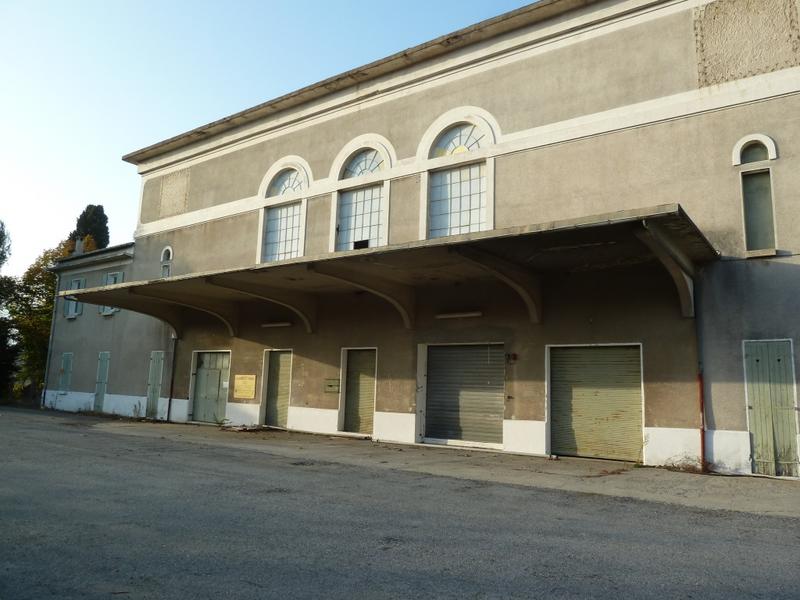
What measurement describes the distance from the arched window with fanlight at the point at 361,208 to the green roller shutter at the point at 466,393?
357 centimetres

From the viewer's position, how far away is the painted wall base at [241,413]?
17750mm

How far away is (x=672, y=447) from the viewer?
11016mm

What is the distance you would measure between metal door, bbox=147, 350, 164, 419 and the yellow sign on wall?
3.95 meters

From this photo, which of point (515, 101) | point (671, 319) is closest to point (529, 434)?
point (671, 319)

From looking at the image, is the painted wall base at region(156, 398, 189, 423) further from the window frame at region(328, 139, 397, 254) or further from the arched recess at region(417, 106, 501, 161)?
the arched recess at region(417, 106, 501, 161)

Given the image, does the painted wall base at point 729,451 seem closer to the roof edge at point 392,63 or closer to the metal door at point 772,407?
the metal door at point 772,407

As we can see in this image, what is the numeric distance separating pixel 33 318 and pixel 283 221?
21.0 metres

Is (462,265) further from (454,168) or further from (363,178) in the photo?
(363,178)

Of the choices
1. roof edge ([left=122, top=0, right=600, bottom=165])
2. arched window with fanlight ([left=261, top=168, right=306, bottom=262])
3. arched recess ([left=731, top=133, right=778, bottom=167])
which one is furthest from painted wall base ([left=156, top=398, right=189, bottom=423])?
arched recess ([left=731, top=133, right=778, bottom=167])

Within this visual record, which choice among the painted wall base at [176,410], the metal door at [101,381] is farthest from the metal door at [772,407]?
the metal door at [101,381]

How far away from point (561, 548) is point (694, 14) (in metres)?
11.1

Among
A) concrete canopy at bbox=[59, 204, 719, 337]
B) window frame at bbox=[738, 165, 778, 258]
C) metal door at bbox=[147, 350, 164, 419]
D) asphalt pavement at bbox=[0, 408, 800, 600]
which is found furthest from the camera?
metal door at bbox=[147, 350, 164, 419]

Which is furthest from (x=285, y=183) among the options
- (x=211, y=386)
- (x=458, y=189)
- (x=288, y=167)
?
(x=211, y=386)

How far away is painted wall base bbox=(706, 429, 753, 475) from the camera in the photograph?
10.3 m
